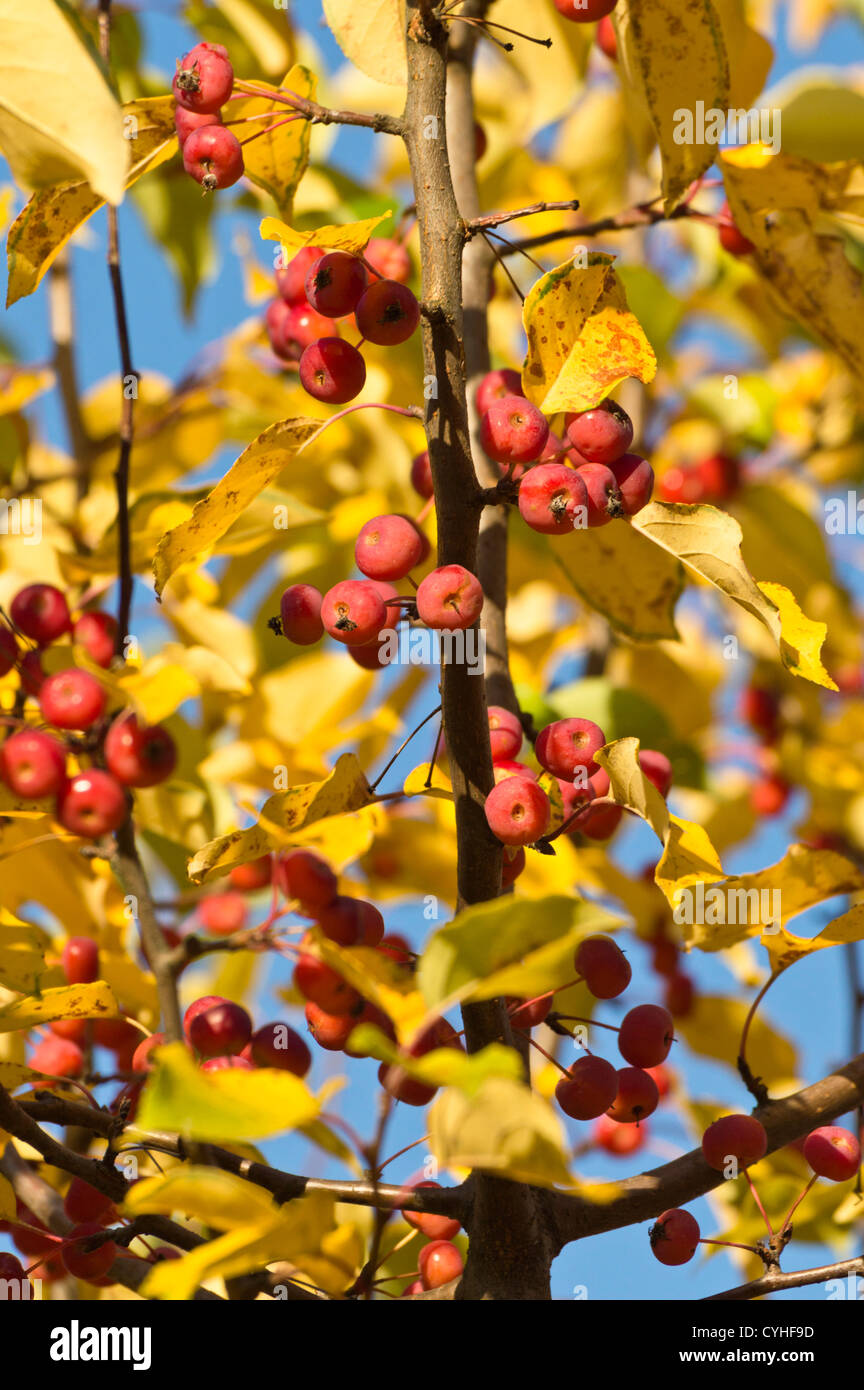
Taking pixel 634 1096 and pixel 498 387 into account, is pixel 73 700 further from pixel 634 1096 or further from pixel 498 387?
pixel 634 1096

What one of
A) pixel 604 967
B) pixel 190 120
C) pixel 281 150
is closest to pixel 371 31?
pixel 281 150

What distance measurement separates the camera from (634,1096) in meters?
1.12

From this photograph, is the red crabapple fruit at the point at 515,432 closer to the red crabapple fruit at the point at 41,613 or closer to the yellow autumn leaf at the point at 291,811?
the yellow autumn leaf at the point at 291,811

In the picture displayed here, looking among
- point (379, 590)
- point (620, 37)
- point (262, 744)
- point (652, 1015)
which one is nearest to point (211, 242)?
point (262, 744)

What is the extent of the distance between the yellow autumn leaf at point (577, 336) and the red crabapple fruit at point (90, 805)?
23.2 inches

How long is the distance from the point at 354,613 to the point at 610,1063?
42 centimetres

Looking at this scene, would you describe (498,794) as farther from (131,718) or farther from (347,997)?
(131,718)

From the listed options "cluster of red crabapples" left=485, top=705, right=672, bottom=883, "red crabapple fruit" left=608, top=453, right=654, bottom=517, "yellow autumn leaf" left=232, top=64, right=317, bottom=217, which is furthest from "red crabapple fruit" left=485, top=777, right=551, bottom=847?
"yellow autumn leaf" left=232, top=64, right=317, bottom=217

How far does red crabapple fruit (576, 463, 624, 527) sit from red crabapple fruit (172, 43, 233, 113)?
1.39 ft

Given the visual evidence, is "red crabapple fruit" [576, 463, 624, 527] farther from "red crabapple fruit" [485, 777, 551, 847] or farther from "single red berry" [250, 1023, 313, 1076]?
"single red berry" [250, 1023, 313, 1076]

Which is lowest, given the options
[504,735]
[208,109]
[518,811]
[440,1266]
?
[440,1266]

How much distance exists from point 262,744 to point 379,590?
0.75 m

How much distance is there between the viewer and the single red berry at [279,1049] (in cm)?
119

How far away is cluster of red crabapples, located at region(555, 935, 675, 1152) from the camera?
1058 millimetres
